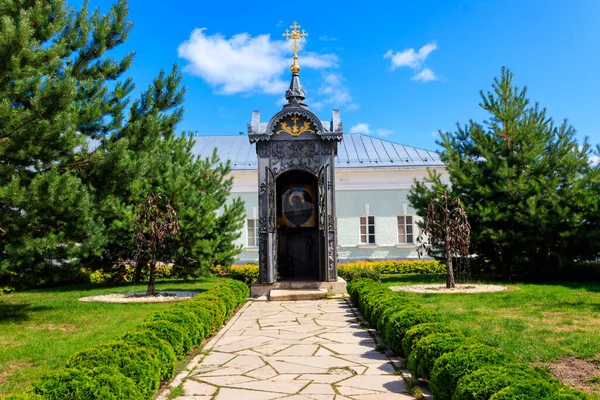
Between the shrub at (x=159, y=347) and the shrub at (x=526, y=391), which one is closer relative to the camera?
the shrub at (x=526, y=391)

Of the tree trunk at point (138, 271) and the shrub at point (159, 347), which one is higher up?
the tree trunk at point (138, 271)

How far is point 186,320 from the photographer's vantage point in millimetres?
6777

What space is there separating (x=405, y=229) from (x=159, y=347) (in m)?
19.8

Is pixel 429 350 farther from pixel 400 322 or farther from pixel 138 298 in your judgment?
pixel 138 298

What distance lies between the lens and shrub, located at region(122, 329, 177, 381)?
5195 millimetres

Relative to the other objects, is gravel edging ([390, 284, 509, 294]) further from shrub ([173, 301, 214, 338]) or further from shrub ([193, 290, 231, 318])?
shrub ([173, 301, 214, 338])

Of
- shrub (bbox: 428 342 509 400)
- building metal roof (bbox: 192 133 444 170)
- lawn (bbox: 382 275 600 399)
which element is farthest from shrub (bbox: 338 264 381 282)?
shrub (bbox: 428 342 509 400)

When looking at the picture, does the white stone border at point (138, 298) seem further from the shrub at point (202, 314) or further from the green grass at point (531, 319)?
the green grass at point (531, 319)

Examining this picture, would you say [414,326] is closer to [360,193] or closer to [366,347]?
[366,347]

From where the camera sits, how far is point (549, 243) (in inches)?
611

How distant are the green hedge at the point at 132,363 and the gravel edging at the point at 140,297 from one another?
5010 mm

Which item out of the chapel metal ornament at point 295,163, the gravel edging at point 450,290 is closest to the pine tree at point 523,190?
the gravel edging at point 450,290

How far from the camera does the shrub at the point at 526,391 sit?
11.1 ft

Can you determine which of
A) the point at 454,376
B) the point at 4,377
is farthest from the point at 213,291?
the point at 454,376
